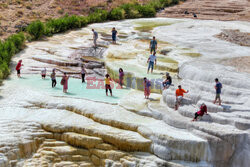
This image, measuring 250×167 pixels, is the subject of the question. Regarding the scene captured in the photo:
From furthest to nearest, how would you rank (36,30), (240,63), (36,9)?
1. (36,9)
2. (36,30)
3. (240,63)

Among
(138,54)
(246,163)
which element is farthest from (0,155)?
(138,54)

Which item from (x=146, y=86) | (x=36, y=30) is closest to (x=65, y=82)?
(x=146, y=86)

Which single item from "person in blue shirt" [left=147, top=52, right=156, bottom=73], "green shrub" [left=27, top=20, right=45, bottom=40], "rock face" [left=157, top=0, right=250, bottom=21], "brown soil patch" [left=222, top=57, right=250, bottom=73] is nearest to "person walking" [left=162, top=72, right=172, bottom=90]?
"person in blue shirt" [left=147, top=52, right=156, bottom=73]

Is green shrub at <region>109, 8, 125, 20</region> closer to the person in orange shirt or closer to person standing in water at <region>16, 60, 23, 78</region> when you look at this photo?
person standing in water at <region>16, 60, 23, 78</region>

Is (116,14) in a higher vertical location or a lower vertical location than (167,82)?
higher

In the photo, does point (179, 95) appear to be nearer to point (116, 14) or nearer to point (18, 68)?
point (18, 68)

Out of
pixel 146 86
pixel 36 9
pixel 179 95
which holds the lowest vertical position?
pixel 179 95

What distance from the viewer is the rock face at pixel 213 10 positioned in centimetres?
3681

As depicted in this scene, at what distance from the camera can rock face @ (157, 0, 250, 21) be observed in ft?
121

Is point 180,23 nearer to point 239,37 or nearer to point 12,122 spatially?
point 239,37

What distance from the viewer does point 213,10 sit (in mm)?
39344

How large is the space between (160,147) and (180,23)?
2284 cm

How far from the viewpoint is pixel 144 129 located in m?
13.4

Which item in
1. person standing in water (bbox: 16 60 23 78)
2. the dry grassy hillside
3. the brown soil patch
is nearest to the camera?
the brown soil patch
